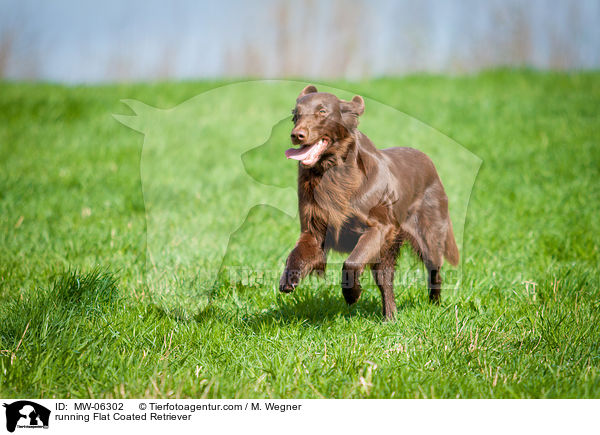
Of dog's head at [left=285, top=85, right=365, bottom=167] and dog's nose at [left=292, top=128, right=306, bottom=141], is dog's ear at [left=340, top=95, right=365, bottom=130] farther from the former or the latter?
dog's nose at [left=292, top=128, right=306, bottom=141]

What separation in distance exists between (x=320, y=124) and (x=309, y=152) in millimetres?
140

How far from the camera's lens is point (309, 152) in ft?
8.43

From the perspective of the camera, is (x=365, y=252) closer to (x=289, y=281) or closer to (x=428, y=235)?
(x=289, y=281)

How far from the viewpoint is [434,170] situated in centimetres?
329

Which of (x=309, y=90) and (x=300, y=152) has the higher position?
(x=309, y=90)

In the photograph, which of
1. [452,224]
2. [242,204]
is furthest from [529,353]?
[242,204]

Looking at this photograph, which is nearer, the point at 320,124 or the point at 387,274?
the point at 320,124

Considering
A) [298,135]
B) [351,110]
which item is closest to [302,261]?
[298,135]

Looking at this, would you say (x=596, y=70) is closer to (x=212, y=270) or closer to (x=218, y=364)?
(x=212, y=270)
